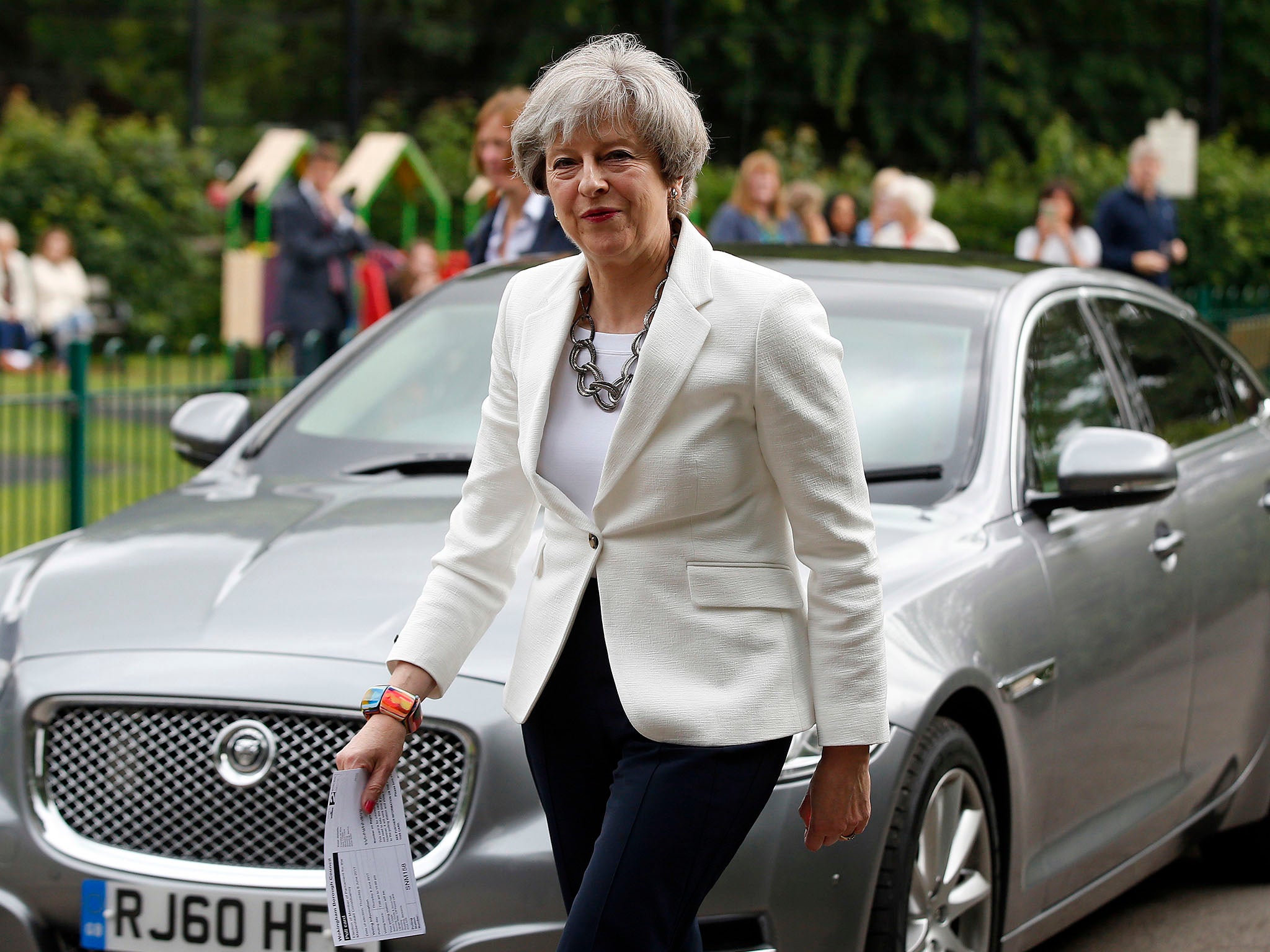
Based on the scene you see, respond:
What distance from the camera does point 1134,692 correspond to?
4328mm

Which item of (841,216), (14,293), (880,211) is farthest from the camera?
(14,293)

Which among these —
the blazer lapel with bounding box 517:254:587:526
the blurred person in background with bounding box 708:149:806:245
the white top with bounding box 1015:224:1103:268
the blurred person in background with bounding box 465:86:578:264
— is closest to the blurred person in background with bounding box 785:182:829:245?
the white top with bounding box 1015:224:1103:268

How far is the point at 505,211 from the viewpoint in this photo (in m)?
A: 7.50

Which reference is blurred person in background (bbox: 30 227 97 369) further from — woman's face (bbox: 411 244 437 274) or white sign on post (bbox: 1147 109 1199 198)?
white sign on post (bbox: 1147 109 1199 198)

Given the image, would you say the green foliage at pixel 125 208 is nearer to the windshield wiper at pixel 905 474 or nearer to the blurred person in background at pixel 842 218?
the blurred person in background at pixel 842 218

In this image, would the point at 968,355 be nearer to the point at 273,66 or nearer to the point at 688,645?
the point at 688,645

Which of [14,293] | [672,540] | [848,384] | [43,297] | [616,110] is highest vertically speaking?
[616,110]

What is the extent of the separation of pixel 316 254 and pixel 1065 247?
4.79 metres

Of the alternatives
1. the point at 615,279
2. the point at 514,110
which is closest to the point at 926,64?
the point at 514,110

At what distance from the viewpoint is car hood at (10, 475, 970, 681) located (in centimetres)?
353

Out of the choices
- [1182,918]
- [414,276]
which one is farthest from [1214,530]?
[414,276]

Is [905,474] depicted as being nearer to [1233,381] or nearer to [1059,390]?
[1059,390]

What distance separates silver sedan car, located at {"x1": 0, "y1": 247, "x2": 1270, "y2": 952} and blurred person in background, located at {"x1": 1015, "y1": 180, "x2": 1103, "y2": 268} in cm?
661

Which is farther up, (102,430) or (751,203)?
(751,203)
